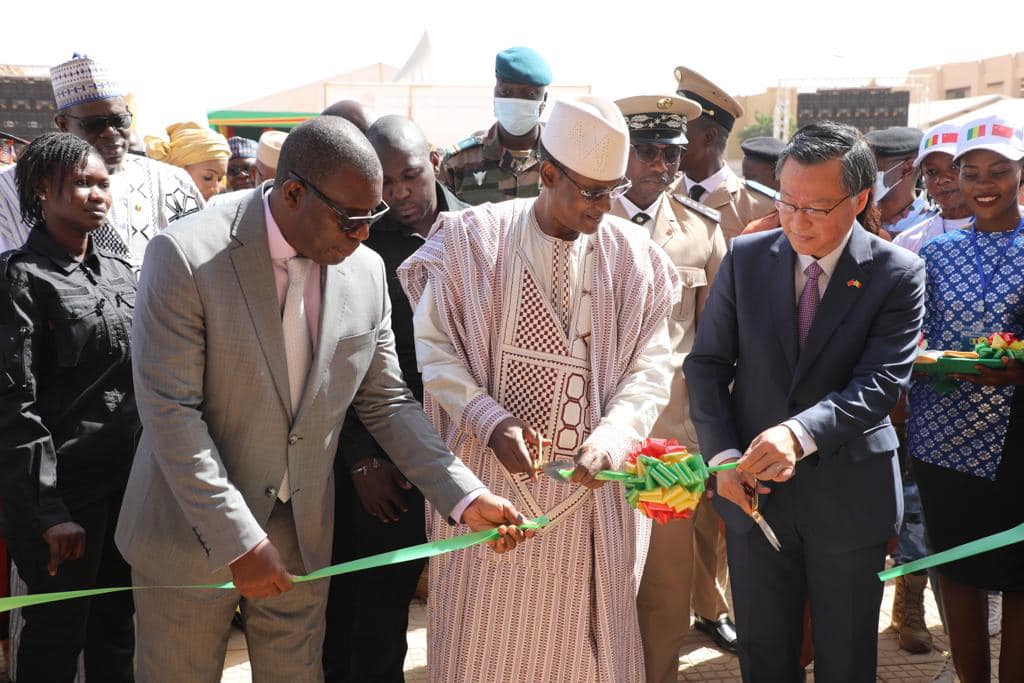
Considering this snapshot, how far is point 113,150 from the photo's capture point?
5.00 metres

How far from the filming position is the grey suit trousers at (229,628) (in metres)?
3.34

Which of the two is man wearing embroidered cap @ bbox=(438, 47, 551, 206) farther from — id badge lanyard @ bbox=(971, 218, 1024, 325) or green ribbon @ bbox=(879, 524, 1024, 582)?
green ribbon @ bbox=(879, 524, 1024, 582)

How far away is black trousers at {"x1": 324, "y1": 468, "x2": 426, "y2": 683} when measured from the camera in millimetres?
4453

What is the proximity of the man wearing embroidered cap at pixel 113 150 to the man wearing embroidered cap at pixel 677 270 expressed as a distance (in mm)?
2215

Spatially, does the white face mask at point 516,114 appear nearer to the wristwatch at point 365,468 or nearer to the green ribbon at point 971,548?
the wristwatch at point 365,468

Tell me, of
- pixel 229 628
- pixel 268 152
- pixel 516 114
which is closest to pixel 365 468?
pixel 229 628

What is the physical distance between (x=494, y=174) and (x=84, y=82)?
7.59 ft

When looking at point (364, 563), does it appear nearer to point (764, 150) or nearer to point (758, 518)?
point (758, 518)

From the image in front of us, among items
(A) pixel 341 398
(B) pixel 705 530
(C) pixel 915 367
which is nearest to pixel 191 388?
(A) pixel 341 398

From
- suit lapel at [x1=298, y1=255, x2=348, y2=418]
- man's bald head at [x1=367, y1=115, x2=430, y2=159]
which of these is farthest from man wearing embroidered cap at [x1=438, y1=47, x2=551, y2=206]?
suit lapel at [x1=298, y1=255, x2=348, y2=418]

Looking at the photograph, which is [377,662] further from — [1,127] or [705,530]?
[1,127]

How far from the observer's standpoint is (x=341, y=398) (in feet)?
11.5

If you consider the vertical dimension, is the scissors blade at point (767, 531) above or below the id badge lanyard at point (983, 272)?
below

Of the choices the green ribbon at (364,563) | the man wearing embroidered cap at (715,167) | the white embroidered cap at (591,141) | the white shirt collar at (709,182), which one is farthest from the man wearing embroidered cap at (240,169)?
the green ribbon at (364,563)
